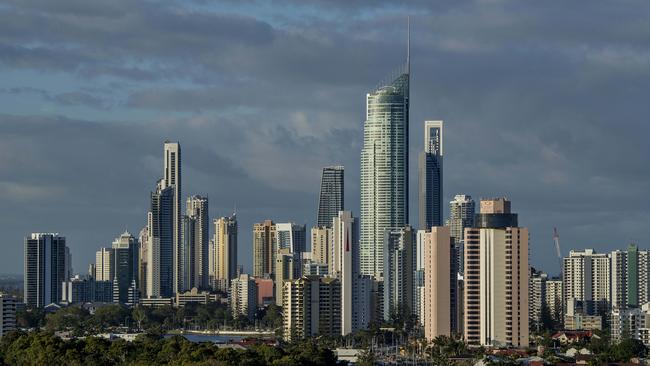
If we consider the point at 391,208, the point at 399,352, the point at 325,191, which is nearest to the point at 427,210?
the point at 391,208

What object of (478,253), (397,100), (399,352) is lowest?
(399,352)

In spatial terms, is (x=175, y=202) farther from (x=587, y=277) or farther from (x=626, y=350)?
(x=626, y=350)

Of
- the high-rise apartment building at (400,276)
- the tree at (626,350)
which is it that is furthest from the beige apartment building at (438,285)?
the high-rise apartment building at (400,276)

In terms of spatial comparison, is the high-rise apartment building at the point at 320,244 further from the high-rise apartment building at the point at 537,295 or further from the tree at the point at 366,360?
the tree at the point at 366,360

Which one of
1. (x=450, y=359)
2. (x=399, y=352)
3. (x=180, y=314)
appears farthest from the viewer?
(x=180, y=314)

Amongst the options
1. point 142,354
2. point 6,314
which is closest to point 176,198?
point 6,314

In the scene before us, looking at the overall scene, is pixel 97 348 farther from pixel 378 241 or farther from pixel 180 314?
pixel 378 241

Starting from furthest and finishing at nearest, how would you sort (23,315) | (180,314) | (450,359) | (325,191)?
(325,191) → (180,314) → (23,315) → (450,359)
